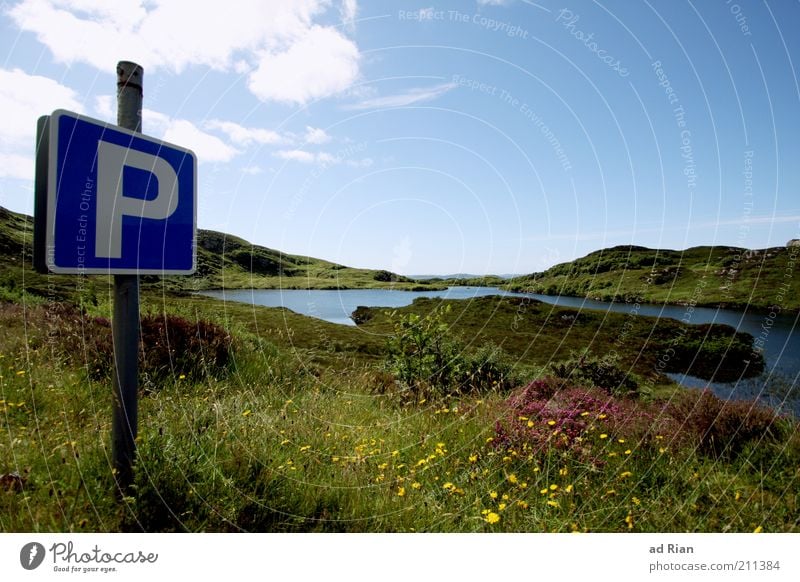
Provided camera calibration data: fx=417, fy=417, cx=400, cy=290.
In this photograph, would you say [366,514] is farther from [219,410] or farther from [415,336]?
[415,336]

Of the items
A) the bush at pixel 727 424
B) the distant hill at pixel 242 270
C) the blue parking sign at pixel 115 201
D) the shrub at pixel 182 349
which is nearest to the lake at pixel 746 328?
the bush at pixel 727 424

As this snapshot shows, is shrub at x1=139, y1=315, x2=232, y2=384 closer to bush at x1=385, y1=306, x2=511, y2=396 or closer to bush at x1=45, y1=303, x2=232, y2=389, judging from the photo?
bush at x1=45, y1=303, x2=232, y2=389

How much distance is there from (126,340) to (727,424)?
650cm

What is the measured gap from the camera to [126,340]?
282 centimetres

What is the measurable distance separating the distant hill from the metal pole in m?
45.2

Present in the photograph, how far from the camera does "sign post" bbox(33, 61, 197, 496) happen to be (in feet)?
7.82

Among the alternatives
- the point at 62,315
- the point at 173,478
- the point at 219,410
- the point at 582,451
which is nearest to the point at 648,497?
the point at 582,451

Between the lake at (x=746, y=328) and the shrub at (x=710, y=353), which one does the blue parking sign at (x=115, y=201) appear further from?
the shrub at (x=710, y=353)

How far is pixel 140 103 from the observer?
2871 mm

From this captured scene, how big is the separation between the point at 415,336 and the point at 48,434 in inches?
258

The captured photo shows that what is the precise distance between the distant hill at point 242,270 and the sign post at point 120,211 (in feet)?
148

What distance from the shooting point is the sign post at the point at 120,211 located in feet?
7.82

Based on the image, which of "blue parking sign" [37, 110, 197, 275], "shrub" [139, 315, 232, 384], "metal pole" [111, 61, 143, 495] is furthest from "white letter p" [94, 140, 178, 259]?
"shrub" [139, 315, 232, 384]

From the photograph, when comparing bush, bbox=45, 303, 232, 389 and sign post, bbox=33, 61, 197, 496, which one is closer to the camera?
sign post, bbox=33, 61, 197, 496
